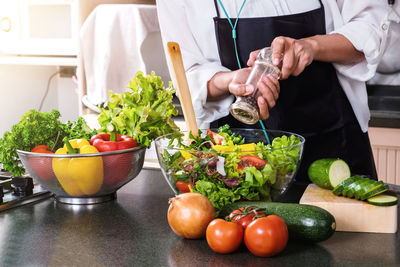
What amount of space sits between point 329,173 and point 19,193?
25.5 inches

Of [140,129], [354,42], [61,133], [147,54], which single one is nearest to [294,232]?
[140,129]

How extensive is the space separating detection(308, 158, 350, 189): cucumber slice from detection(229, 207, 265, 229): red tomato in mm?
259

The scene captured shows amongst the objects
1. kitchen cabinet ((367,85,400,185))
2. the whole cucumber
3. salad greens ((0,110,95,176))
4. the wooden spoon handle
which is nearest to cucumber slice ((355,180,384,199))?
→ the whole cucumber

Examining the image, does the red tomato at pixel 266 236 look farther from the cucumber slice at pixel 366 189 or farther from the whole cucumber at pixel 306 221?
the cucumber slice at pixel 366 189

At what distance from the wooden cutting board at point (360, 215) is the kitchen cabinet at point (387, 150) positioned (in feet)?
4.47

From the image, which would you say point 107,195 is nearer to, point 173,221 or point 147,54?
point 173,221

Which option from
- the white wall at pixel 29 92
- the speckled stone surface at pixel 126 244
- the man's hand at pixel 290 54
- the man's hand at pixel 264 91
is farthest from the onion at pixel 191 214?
the white wall at pixel 29 92

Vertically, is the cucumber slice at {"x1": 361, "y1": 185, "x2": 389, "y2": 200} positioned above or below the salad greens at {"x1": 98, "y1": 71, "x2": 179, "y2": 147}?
below

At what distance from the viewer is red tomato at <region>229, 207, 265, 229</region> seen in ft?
2.83

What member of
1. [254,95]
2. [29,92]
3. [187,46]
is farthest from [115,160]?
[29,92]

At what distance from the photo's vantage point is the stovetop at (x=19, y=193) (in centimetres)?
112

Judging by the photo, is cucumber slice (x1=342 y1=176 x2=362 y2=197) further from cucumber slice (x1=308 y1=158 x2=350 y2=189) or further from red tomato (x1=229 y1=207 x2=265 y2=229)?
red tomato (x1=229 y1=207 x2=265 y2=229)

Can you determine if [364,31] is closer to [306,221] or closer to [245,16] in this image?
[245,16]

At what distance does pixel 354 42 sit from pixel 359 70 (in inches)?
3.9
